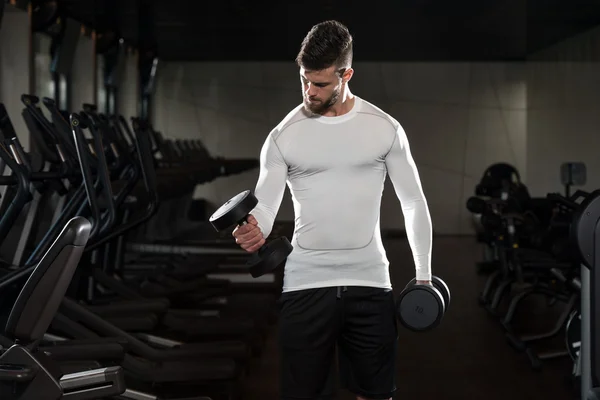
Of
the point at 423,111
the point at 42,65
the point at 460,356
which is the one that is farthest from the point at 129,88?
the point at 460,356

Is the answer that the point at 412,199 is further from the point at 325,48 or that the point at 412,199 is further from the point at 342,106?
the point at 325,48

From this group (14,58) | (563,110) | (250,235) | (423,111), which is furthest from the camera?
(14,58)

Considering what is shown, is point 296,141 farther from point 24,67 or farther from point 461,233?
point 24,67

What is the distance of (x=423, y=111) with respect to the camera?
5633 millimetres

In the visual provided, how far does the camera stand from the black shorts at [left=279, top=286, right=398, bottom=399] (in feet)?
7.91

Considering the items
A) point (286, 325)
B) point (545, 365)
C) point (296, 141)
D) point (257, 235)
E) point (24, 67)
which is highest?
point (24, 67)

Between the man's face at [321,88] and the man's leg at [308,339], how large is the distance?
47cm

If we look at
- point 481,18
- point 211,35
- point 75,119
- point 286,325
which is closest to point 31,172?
point 75,119

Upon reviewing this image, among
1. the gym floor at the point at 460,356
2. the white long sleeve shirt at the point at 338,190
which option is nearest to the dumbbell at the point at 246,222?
the white long sleeve shirt at the point at 338,190

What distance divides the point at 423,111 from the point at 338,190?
11.0 ft

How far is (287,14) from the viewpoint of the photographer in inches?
242

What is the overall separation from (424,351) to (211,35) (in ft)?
8.76

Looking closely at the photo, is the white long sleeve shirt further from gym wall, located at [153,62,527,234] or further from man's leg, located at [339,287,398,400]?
gym wall, located at [153,62,527,234]

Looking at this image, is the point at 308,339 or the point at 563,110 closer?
the point at 308,339
